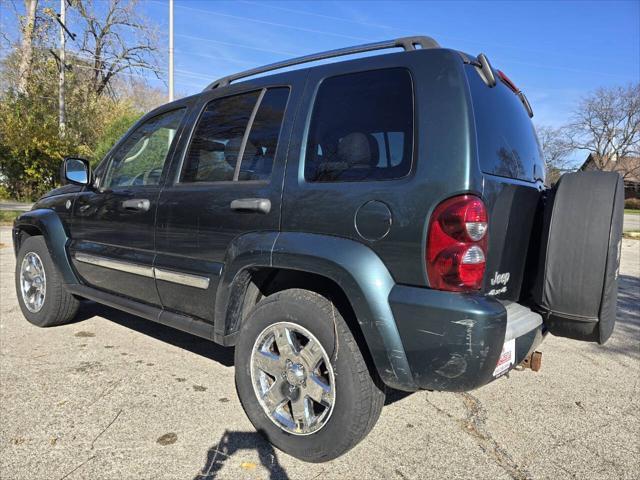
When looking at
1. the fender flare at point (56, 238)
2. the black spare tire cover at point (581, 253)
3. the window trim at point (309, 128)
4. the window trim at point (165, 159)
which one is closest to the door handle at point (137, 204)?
the window trim at point (165, 159)

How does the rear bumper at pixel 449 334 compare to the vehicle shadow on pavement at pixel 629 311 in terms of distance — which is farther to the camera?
the vehicle shadow on pavement at pixel 629 311

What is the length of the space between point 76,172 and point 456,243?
3.18 meters

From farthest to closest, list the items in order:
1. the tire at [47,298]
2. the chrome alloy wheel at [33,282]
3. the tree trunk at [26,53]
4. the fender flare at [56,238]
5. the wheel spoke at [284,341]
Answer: the tree trunk at [26,53], the chrome alloy wheel at [33,282], the tire at [47,298], the fender flare at [56,238], the wheel spoke at [284,341]

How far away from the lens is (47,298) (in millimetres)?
4320

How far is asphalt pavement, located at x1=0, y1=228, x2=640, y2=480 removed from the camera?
2.39 m

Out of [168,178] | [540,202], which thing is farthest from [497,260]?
[168,178]

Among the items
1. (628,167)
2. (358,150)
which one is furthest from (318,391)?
(628,167)

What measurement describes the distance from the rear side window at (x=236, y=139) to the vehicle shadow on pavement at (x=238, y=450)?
1447 millimetres

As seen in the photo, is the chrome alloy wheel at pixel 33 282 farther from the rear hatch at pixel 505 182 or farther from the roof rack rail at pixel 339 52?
the rear hatch at pixel 505 182

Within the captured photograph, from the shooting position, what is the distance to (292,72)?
110 inches

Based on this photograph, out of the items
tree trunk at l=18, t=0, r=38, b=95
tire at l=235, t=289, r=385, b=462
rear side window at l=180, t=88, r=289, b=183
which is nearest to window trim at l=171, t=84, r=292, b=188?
rear side window at l=180, t=88, r=289, b=183

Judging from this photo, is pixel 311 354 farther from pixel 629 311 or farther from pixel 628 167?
pixel 628 167

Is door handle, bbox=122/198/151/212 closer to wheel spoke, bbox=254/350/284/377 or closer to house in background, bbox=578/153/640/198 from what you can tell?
wheel spoke, bbox=254/350/284/377

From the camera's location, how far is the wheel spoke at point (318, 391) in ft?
7.68
